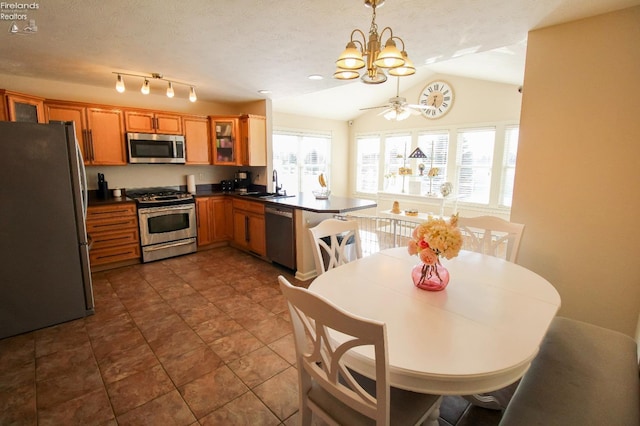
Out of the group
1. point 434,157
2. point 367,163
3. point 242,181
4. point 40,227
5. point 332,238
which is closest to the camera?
point 332,238

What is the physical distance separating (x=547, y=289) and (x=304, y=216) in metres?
2.39

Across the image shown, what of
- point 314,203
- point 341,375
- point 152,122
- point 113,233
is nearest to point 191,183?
point 152,122

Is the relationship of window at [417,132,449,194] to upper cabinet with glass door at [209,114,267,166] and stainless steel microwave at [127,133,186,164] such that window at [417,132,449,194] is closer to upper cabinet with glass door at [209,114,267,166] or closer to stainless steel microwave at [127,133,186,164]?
upper cabinet with glass door at [209,114,267,166]

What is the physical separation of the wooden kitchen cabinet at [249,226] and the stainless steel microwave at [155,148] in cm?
109

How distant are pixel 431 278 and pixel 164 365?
189 cm

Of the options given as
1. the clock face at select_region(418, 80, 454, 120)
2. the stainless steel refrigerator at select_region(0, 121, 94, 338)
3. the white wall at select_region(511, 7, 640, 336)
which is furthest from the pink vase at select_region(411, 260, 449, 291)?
the clock face at select_region(418, 80, 454, 120)

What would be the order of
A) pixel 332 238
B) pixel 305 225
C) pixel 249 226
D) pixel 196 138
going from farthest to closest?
pixel 196 138, pixel 249 226, pixel 305 225, pixel 332 238

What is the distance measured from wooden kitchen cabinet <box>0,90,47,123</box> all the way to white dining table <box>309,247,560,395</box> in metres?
3.82

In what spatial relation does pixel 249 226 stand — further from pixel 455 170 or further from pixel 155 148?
pixel 455 170

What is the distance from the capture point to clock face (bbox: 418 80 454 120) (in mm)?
5938

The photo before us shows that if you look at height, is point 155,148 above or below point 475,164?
above

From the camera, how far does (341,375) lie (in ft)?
3.56

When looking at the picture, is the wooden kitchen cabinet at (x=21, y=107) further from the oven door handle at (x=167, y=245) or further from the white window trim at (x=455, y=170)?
the white window trim at (x=455, y=170)

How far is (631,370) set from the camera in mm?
1307
